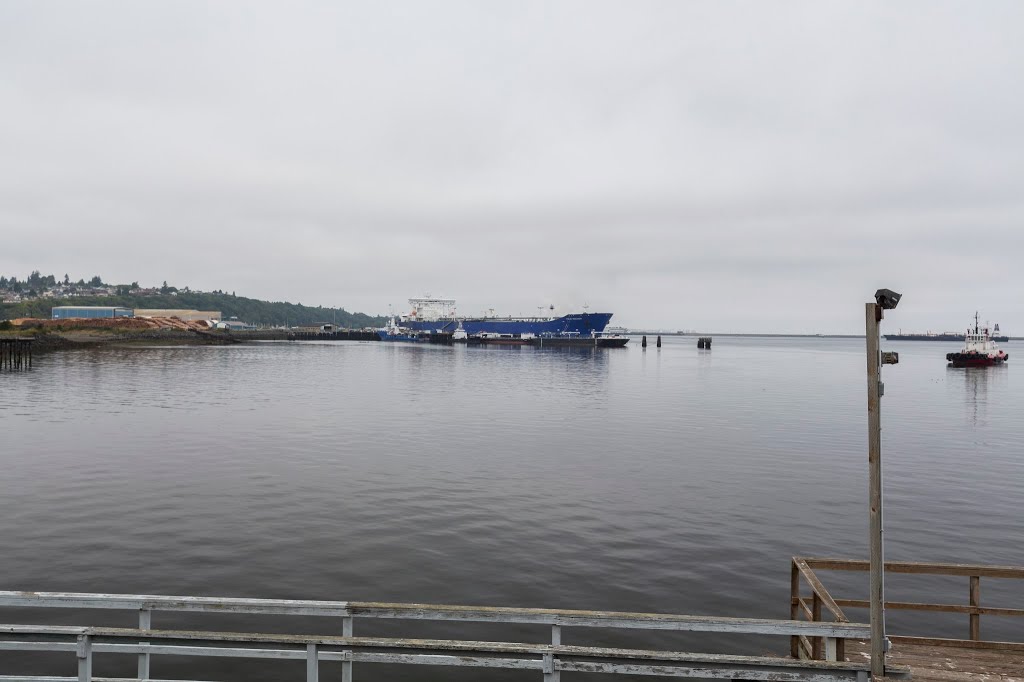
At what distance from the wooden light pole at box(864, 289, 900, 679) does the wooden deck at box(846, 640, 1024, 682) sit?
89 cm

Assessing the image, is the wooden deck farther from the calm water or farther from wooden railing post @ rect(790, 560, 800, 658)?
the calm water

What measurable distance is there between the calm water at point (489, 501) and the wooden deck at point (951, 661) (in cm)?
360

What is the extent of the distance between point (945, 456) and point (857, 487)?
12464mm

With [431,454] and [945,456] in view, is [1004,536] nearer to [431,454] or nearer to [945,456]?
[945,456]

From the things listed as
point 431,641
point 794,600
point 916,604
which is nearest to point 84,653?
point 431,641

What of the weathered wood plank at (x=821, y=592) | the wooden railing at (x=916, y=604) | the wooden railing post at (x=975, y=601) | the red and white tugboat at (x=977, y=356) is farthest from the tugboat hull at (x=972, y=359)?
the weathered wood plank at (x=821, y=592)

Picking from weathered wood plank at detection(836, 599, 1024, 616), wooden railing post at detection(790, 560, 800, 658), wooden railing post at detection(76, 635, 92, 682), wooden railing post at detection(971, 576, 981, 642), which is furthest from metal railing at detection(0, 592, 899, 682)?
wooden railing post at detection(971, 576, 981, 642)

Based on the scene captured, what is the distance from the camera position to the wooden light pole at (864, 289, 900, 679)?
7.97 metres

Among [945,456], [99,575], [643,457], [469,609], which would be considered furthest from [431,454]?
[945,456]

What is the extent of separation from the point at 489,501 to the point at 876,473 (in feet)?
56.3

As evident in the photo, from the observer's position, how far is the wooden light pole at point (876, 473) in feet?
26.1

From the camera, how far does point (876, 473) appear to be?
8.14 meters

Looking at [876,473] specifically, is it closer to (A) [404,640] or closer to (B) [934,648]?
(B) [934,648]

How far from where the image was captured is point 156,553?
17312 millimetres
